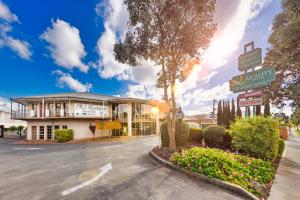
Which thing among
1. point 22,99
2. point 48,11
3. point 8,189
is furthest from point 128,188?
point 22,99

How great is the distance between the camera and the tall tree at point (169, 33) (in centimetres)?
1028

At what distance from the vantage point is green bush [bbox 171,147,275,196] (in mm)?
5943

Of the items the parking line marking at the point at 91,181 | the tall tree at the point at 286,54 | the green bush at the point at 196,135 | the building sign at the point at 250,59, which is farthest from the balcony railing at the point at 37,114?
the tall tree at the point at 286,54

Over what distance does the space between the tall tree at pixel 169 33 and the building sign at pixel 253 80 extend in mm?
3675

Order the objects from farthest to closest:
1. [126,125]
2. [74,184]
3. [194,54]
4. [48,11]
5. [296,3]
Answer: [126,125] < [48,11] < [296,3] < [194,54] < [74,184]

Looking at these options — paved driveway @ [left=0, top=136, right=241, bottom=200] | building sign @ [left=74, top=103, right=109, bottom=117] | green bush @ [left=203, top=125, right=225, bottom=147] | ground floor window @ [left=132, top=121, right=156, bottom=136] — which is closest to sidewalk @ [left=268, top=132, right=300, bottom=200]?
paved driveway @ [left=0, top=136, right=241, bottom=200]

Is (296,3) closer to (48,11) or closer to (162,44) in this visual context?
(162,44)

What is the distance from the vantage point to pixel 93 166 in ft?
28.3

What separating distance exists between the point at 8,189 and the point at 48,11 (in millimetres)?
15706

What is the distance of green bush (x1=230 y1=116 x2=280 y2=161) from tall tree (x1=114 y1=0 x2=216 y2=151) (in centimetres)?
414

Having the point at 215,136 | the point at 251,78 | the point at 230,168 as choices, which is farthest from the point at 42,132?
the point at 251,78

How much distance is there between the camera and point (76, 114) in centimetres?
2411

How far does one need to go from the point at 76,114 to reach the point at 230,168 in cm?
2240

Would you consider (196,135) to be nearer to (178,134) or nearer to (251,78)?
(178,134)
